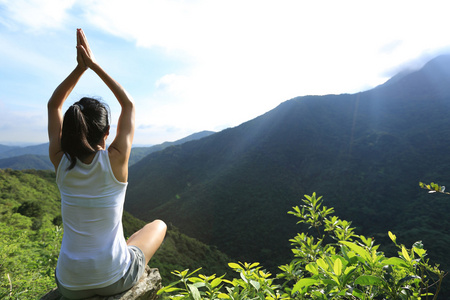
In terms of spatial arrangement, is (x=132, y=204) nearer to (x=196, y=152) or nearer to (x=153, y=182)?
(x=153, y=182)

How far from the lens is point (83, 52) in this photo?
1.53 meters

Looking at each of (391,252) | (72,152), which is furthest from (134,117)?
(391,252)

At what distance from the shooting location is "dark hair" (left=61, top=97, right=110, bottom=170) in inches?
49.4

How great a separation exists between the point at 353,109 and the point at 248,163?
31.4 m

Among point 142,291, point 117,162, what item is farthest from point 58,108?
point 142,291

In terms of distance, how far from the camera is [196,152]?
180 ft

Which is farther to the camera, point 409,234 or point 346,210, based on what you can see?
point 346,210

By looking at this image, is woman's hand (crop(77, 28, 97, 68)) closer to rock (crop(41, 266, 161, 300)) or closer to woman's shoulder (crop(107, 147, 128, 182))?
woman's shoulder (crop(107, 147, 128, 182))

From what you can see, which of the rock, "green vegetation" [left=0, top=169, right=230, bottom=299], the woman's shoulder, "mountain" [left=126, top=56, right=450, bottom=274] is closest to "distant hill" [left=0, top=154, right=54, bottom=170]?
"mountain" [left=126, top=56, right=450, bottom=274]

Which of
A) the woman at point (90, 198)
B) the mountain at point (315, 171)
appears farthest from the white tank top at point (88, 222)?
the mountain at point (315, 171)

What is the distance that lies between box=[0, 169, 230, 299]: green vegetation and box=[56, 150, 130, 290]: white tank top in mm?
1578

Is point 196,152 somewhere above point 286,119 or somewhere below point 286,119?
below

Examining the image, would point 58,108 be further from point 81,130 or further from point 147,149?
point 147,149

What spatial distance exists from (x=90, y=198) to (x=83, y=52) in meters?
0.99
